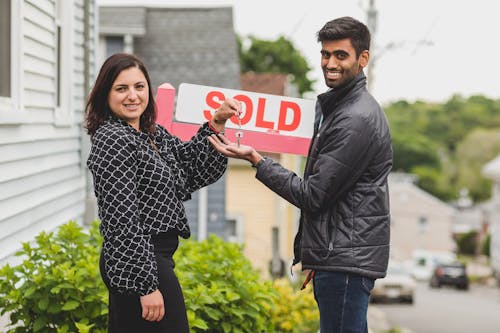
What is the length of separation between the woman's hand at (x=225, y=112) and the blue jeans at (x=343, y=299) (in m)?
0.76

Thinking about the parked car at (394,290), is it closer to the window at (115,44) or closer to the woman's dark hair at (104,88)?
the window at (115,44)

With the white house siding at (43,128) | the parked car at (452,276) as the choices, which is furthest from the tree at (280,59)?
the white house siding at (43,128)

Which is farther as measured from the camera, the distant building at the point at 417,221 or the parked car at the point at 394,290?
the distant building at the point at 417,221

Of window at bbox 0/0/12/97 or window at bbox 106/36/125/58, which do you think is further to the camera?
window at bbox 106/36/125/58

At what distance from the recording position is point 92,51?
9711 millimetres

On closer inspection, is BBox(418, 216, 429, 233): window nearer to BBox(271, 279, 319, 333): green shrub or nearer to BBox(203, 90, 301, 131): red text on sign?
BBox(271, 279, 319, 333): green shrub

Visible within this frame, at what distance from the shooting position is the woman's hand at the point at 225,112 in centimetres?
357

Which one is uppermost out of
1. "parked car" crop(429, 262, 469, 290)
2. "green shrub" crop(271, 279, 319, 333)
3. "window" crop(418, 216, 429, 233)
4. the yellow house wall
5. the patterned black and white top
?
the patterned black and white top

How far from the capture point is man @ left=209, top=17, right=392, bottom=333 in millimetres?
3338

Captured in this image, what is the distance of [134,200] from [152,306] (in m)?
0.40

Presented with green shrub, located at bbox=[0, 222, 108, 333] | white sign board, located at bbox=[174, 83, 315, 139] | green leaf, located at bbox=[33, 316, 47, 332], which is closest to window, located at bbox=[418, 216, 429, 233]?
white sign board, located at bbox=[174, 83, 315, 139]

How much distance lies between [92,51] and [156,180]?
6.81 m

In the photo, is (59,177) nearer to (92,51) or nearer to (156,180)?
(92,51)

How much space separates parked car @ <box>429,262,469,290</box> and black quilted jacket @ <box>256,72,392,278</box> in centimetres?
4024
